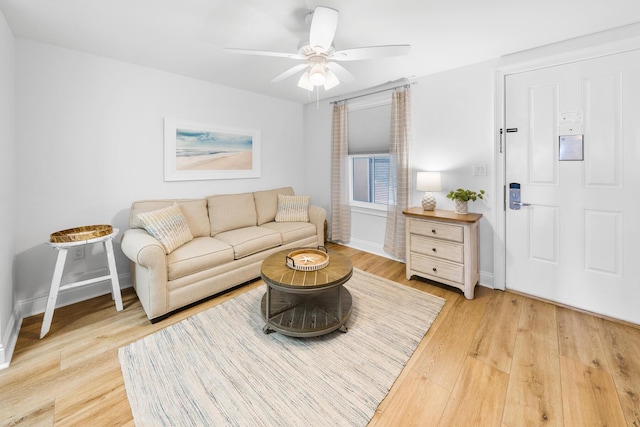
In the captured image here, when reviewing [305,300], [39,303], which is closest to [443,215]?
[305,300]

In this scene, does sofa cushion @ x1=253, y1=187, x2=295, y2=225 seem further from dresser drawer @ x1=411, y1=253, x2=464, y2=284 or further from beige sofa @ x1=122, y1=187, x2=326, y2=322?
dresser drawer @ x1=411, y1=253, x2=464, y2=284

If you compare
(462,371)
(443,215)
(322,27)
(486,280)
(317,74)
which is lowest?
(462,371)

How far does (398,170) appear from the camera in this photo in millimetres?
3451

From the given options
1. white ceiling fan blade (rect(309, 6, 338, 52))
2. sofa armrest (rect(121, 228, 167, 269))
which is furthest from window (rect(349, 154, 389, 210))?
sofa armrest (rect(121, 228, 167, 269))

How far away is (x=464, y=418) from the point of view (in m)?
1.36

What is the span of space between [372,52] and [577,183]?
2.17 m

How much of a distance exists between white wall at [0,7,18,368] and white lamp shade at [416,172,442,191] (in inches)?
142

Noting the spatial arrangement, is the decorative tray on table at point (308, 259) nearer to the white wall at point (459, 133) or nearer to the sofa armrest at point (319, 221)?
the sofa armrest at point (319, 221)

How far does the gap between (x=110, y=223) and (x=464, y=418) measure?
342cm

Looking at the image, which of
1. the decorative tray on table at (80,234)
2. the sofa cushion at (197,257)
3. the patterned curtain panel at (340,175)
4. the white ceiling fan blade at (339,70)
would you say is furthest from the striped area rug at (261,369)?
the white ceiling fan blade at (339,70)

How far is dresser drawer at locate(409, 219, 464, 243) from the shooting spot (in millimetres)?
2605

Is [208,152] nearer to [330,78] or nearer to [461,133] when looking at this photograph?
[330,78]

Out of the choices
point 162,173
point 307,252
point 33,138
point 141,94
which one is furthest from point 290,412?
point 141,94

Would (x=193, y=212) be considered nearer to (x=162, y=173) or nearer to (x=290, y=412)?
(x=162, y=173)
